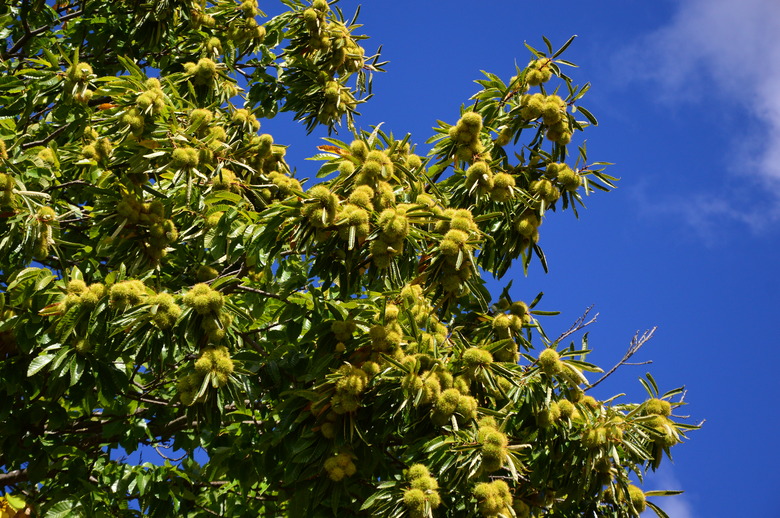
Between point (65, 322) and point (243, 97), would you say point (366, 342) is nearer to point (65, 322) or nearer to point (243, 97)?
point (65, 322)

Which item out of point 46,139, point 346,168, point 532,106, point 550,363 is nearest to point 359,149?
point 346,168

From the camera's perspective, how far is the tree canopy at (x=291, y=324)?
10.8 ft

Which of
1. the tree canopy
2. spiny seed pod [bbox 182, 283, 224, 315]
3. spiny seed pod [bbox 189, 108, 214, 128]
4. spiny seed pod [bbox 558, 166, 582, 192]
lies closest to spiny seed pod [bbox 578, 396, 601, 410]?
the tree canopy

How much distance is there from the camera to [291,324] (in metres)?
3.95

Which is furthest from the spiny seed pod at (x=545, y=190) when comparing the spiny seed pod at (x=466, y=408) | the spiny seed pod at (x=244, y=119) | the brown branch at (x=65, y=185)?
the brown branch at (x=65, y=185)

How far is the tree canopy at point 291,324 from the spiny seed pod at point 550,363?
2 centimetres

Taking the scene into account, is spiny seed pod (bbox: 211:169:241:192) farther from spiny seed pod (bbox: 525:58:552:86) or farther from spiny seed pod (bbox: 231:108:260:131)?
spiny seed pod (bbox: 525:58:552:86)

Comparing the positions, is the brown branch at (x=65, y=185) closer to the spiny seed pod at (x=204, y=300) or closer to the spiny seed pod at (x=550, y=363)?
the spiny seed pod at (x=204, y=300)

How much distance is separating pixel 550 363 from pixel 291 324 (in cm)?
133

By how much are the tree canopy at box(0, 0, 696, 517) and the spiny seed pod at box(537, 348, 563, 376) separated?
0.02 meters

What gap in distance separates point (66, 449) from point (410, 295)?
221 cm

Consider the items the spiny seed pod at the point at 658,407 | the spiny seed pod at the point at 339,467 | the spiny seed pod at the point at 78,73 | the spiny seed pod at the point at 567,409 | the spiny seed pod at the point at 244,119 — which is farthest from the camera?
the spiny seed pod at the point at 244,119

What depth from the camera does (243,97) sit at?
6.30 m

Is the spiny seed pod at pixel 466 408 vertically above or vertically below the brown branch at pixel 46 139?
below
